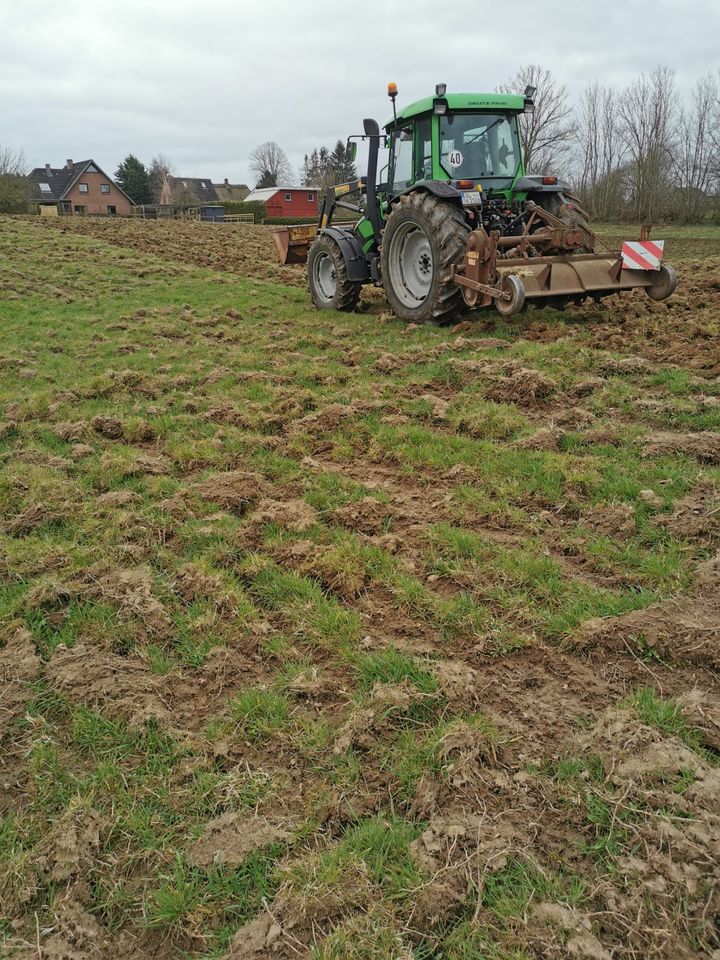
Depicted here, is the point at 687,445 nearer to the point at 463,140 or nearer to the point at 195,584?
the point at 195,584

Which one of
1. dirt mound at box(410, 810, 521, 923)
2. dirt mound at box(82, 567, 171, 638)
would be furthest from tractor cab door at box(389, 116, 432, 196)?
dirt mound at box(410, 810, 521, 923)

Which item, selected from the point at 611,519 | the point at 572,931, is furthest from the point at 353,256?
the point at 572,931

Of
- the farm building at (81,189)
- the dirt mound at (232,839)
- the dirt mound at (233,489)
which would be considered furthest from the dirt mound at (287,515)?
the farm building at (81,189)

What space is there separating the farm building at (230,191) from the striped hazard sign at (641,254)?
8355 cm

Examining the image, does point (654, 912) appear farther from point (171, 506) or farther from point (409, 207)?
point (409, 207)

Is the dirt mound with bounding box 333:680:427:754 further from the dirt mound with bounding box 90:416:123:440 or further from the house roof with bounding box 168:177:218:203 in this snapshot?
the house roof with bounding box 168:177:218:203

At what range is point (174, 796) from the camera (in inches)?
86.5

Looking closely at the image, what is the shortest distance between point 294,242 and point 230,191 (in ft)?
264

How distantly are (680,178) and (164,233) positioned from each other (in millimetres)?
27512

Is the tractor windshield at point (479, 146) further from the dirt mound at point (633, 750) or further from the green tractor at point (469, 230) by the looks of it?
the dirt mound at point (633, 750)

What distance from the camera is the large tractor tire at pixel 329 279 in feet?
33.0

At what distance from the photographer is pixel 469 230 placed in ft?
25.5

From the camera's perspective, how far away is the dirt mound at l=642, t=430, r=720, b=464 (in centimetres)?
415

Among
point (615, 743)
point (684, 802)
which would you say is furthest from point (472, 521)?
point (684, 802)
